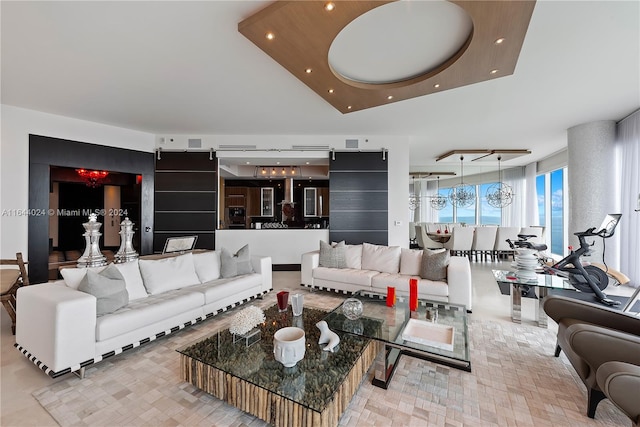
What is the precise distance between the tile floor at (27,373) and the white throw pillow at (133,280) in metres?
0.84

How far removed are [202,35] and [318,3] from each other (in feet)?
4.10

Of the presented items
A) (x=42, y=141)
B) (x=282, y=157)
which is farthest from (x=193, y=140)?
(x=42, y=141)

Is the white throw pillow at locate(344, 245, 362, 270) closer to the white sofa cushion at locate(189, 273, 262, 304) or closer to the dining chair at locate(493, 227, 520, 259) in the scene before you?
the white sofa cushion at locate(189, 273, 262, 304)

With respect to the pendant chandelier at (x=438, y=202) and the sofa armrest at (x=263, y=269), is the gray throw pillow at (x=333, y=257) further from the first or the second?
the pendant chandelier at (x=438, y=202)

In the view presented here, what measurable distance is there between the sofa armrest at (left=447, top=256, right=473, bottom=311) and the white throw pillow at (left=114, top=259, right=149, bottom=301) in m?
3.62

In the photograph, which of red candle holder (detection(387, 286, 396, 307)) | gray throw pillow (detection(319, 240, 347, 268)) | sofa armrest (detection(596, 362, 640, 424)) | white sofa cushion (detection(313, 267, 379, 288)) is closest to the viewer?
sofa armrest (detection(596, 362, 640, 424))

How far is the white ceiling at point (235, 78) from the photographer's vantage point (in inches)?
90.1

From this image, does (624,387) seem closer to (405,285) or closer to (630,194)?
(405,285)

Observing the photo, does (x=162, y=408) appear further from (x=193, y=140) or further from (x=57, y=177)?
(x=57, y=177)

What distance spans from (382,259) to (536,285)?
190 centimetres

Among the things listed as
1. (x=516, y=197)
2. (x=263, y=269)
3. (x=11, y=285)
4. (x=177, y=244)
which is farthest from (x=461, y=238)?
(x=11, y=285)

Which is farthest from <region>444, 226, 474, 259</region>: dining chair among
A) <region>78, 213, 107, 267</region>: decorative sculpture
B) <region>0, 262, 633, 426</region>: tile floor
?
<region>78, 213, 107, 267</region>: decorative sculpture

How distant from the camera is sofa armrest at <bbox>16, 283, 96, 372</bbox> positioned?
2.00 m

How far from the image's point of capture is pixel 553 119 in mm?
4816
